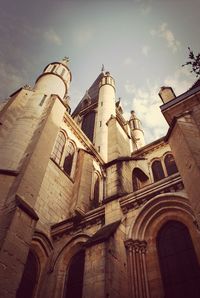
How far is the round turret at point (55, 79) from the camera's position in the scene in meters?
14.2

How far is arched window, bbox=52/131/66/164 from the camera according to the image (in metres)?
11.3

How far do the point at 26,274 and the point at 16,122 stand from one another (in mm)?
5920

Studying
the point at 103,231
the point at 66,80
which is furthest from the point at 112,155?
the point at 66,80

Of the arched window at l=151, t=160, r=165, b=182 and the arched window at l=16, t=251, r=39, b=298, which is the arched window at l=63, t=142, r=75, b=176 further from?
the arched window at l=151, t=160, r=165, b=182

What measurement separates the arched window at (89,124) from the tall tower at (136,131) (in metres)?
4.70

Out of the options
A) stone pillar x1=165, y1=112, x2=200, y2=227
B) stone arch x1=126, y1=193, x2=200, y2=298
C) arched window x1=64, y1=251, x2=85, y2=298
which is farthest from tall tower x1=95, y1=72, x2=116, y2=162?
stone pillar x1=165, y1=112, x2=200, y2=227

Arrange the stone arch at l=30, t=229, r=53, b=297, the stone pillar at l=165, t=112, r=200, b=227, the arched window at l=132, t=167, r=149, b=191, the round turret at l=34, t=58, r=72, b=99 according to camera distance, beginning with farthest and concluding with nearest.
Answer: the round turret at l=34, t=58, r=72, b=99 < the arched window at l=132, t=167, r=149, b=191 < the stone arch at l=30, t=229, r=53, b=297 < the stone pillar at l=165, t=112, r=200, b=227

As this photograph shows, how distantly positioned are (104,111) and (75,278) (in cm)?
1641

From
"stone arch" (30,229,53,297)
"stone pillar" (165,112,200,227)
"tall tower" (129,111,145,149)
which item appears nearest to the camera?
"stone pillar" (165,112,200,227)

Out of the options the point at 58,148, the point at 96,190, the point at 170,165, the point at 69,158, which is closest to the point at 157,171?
the point at 170,165

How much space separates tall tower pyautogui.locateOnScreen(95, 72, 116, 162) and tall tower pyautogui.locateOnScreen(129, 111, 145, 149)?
4.02 meters

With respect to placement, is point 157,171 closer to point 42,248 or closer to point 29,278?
point 42,248

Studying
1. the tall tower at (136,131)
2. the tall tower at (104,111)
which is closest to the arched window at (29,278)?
the tall tower at (104,111)

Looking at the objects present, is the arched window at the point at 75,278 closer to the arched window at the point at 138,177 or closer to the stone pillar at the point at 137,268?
the stone pillar at the point at 137,268
